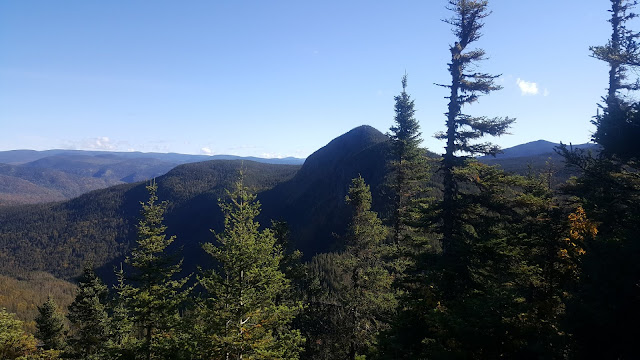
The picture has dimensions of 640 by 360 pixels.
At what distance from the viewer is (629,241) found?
7.37m

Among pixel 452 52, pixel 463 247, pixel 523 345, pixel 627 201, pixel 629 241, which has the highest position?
pixel 452 52

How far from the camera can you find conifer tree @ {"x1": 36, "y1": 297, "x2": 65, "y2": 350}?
29.6 meters

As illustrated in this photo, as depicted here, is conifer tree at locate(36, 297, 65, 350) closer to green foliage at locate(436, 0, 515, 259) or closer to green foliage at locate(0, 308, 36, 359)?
green foliage at locate(0, 308, 36, 359)

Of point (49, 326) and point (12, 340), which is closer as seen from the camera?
point (12, 340)

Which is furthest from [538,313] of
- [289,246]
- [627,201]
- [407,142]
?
[289,246]

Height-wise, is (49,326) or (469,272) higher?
(469,272)

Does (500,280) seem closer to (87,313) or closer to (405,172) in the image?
(405,172)

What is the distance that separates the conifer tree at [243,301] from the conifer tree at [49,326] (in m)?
26.7

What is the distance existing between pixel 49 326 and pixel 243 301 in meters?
29.4

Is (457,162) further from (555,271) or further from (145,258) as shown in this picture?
(145,258)

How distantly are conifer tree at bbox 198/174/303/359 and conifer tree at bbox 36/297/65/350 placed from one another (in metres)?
26.7

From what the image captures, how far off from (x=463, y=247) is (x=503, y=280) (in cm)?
228

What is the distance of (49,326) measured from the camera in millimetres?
30047

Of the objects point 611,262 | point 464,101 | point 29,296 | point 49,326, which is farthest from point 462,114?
point 29,296
